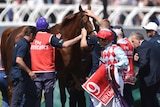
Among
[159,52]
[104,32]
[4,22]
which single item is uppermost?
[104,32]

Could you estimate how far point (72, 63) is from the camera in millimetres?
14195

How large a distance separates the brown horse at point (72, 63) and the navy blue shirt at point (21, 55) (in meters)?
1.42

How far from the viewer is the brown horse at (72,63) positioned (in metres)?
14.1

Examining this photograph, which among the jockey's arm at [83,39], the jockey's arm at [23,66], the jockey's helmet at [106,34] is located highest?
the jockey's helmet at [106,34]

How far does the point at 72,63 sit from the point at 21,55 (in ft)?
6.09

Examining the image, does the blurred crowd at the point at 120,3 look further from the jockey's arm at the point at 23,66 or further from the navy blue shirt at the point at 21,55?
the jockey's arm at the point at 23,66

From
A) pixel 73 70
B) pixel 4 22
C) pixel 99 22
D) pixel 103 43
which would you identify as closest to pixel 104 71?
pixel 103 43

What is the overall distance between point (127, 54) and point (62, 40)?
47.2 inches

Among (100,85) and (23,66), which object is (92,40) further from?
(23,66)

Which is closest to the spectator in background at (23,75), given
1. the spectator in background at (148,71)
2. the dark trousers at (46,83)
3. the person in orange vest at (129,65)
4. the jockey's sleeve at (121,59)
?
the dark trousers at (46,83)

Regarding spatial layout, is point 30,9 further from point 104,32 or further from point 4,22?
A: point 104,32

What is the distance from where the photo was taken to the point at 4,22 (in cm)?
2142

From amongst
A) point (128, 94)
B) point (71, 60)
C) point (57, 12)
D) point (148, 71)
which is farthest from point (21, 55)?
point (57, 12)

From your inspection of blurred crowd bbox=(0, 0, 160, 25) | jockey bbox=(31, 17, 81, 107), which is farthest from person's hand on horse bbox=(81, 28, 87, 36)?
blurred crowd bbox=(0, 0, 160, 25)
